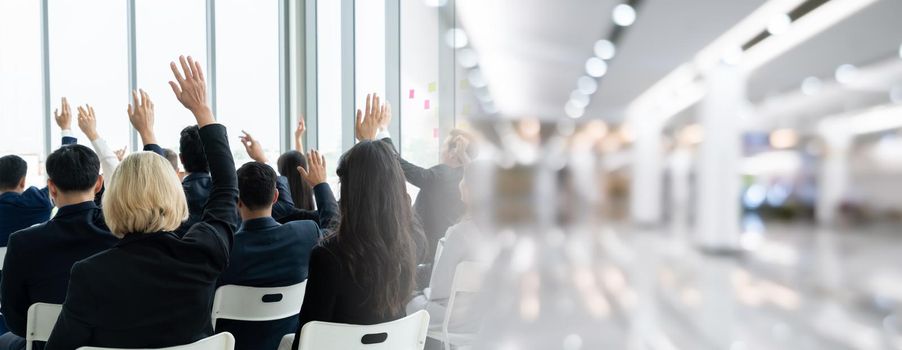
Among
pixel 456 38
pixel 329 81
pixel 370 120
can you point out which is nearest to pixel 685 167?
pixel 456 38

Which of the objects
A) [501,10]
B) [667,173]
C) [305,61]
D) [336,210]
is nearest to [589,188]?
[667,173]

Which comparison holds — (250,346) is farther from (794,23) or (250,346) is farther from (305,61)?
(305,61)

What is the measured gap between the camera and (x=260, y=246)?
139 centimetres

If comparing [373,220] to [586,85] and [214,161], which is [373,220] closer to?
[214,161]

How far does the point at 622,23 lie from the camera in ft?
1.71

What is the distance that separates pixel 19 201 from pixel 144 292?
5.57 feet

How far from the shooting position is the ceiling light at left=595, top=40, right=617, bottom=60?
1.87 ft

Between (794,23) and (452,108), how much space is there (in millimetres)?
314

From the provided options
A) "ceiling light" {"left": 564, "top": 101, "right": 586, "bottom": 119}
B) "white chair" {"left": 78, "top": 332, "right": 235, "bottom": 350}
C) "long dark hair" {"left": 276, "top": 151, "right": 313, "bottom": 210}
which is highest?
"ceiling light" {"left": 564, "top": 101, "right": 586, "bottom": 119}

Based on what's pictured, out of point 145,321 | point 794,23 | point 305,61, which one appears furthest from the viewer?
point 305,61

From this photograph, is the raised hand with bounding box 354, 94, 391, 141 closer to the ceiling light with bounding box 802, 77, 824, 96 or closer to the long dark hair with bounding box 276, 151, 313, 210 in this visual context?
the long dark hair with bounding box 276, 151, 313, 210

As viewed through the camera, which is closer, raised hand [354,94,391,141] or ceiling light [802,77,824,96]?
ceiling light [802,77,824,96]

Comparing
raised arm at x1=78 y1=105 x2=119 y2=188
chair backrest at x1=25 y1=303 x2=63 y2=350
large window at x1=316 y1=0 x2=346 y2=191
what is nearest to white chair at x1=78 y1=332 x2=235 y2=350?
chair backrest at x1=25 y1=303 x2=63 y2=350

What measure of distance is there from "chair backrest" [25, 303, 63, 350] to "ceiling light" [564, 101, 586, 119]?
3.52ft
